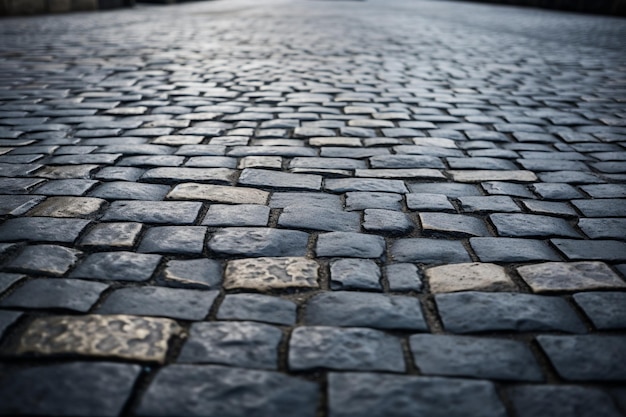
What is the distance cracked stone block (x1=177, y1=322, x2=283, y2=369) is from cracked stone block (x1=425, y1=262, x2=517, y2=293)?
0.60m

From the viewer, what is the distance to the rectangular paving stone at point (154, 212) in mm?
2189

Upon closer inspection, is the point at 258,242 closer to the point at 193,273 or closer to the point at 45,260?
the point at 193,273

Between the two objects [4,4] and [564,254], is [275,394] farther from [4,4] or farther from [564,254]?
[4,4]

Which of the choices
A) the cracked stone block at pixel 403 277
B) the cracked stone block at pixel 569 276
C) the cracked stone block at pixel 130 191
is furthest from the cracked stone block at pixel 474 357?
the cracked stone block at pixel 130 191

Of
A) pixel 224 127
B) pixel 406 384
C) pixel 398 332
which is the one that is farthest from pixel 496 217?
pixel 224 127

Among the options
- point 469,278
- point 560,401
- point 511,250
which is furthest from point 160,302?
point 511,250

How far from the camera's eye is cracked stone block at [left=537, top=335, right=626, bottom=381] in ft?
4.44

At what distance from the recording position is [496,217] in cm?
231

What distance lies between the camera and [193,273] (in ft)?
5.88

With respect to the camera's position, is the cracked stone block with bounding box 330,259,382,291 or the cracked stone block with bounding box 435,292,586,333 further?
the cracked stone block with bounding box 330,259,382,291

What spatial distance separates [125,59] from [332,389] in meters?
6.17

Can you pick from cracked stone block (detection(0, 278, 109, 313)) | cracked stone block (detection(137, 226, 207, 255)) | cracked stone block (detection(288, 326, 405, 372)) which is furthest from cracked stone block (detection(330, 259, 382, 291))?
cracked stone block (detection(0, 278, 109, 313))

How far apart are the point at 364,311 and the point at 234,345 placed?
42 centimetres

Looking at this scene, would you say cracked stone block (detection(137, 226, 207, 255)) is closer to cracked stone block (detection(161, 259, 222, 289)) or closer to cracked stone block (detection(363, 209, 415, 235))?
cracked stone block (detection(161, 259, 222, 289))
